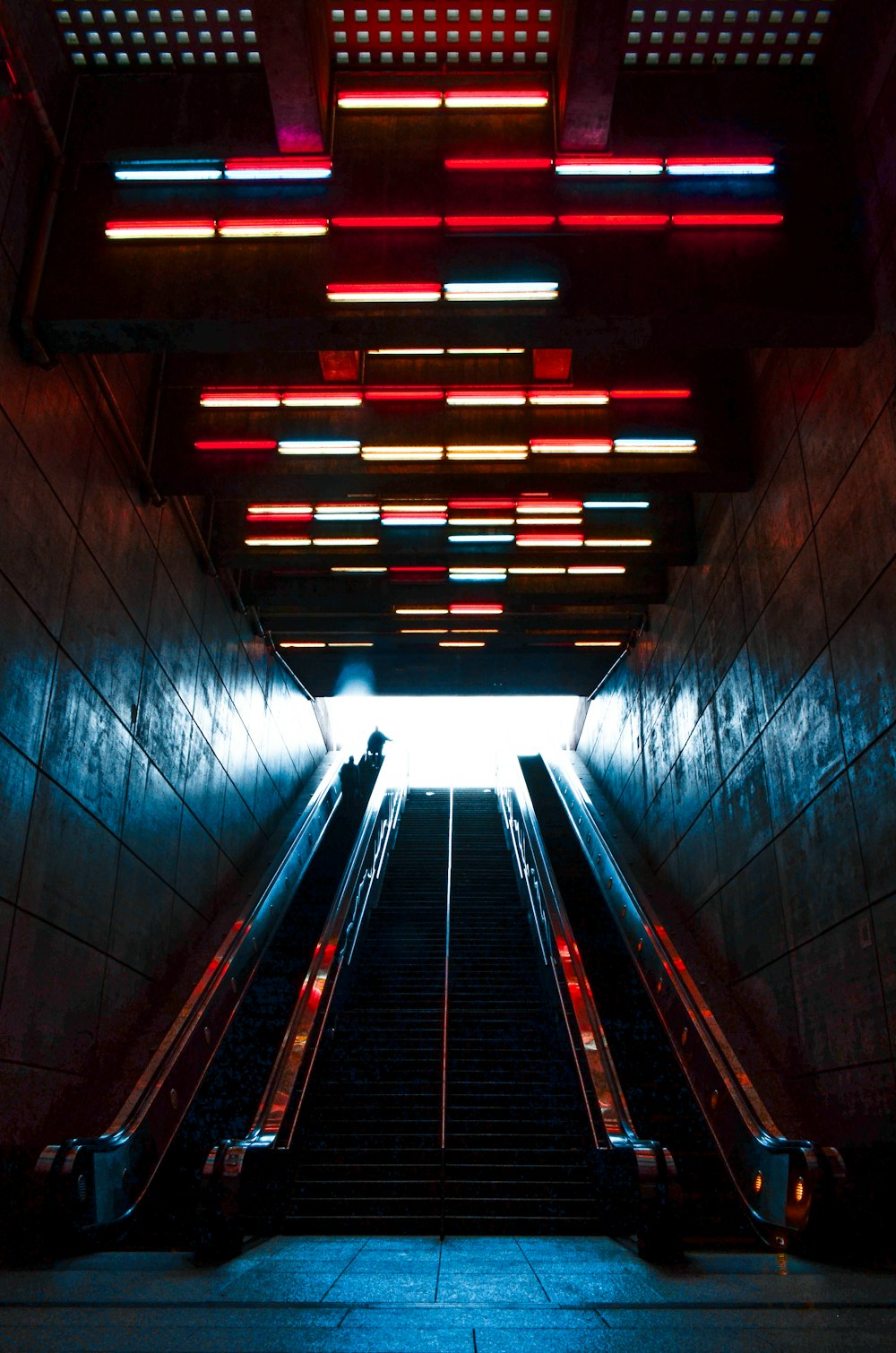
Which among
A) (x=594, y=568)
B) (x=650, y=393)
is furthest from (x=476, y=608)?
(x=650, y=393)

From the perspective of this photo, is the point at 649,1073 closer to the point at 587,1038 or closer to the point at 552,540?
the point at 587,1038

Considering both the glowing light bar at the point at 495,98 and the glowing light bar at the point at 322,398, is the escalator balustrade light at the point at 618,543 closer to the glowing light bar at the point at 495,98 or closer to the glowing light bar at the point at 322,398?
the glowing light bar at the point at 322,398

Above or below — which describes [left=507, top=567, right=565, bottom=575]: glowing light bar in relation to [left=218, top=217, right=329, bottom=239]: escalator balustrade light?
above

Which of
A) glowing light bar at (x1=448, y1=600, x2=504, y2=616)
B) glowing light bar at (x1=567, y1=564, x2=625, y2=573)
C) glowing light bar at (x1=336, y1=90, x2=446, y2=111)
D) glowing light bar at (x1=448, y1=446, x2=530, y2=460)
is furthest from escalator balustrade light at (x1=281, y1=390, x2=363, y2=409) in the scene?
glowing light bar at (x1=448, y1=600, x2=504, y2=616)

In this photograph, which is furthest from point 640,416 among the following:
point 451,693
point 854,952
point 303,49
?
point 451,693

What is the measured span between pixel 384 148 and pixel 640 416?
8.62 ft

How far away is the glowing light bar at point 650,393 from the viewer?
6.75 metres

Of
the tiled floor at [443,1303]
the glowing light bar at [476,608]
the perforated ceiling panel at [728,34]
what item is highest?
the perforated ceiling panel at [728,34]

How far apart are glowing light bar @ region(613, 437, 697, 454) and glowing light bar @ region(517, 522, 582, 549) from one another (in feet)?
5.38

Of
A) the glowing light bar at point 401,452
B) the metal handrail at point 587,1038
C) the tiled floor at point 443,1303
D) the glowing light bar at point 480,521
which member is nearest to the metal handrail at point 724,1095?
the tiled floor at point 443,1303

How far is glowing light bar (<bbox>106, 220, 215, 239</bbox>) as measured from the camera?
5.03 m

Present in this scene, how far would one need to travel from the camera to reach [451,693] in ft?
48.5

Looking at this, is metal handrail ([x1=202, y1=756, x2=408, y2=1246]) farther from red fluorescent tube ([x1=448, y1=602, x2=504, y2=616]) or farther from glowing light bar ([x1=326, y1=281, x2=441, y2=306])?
glowing light bar ([x1=326, y1=281, x2=441, y2=306])

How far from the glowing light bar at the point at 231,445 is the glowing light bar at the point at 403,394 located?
85cm
